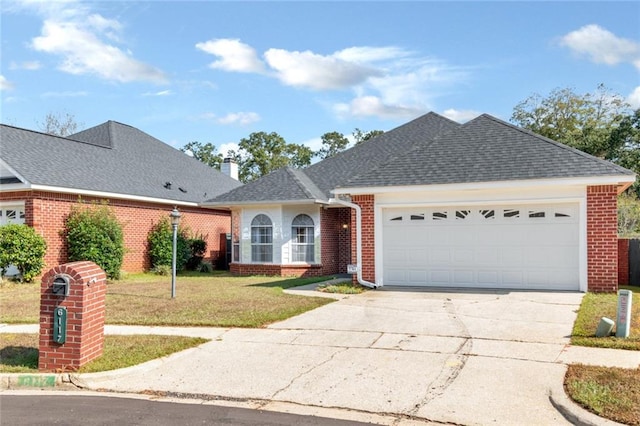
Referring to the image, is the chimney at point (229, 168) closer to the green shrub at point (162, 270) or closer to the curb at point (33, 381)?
the green shrub at point (162, 270)

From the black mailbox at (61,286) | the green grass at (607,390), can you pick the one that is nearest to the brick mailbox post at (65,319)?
the black mailbox at (61,286)

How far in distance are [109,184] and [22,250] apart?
4.42 metres

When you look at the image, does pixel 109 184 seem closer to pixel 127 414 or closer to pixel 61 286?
pixel 61 286

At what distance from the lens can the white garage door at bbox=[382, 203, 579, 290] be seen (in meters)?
12.4

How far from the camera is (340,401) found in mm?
5254

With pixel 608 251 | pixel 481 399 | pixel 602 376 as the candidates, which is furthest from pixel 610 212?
pixel 481 399

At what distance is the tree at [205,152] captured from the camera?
60750 millimetres

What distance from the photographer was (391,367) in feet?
20.8

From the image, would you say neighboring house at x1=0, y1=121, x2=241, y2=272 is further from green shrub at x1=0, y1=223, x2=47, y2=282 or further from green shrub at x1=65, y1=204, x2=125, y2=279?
green shrub at x1=0, y1=223, x2=47, y2=282

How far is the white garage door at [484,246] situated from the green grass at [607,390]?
6939 millimetres

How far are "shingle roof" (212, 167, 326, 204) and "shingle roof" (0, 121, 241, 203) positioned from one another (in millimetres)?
3616

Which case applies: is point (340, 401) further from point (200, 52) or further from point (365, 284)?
point (200, 52)

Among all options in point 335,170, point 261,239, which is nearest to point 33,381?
point 261,239

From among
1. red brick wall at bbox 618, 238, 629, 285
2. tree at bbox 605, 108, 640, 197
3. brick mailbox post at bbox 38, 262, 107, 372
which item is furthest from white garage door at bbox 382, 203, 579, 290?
tree at bbox 605, 108, 640, 197
